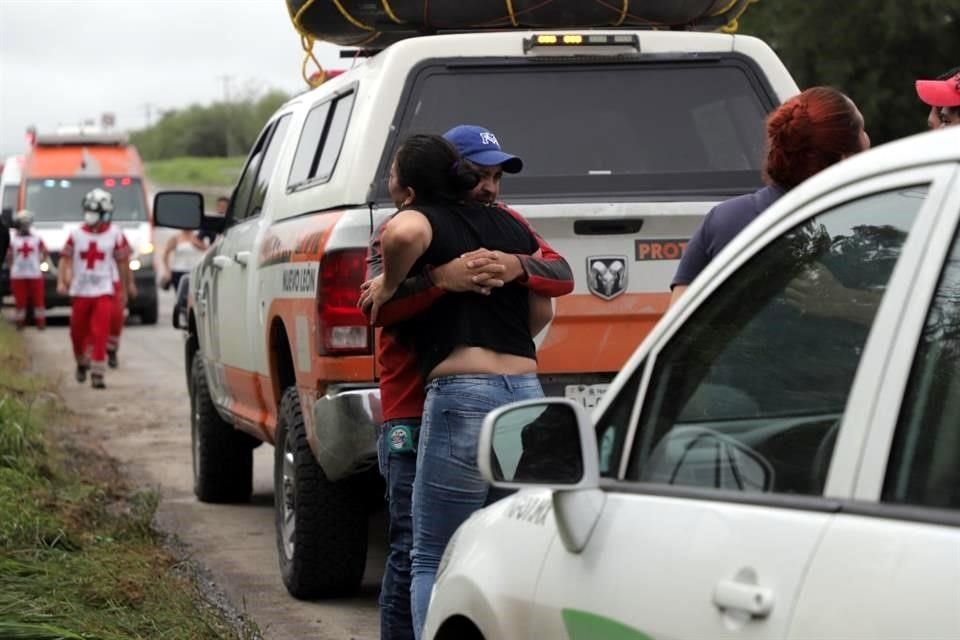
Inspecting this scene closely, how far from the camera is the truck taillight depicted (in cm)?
677

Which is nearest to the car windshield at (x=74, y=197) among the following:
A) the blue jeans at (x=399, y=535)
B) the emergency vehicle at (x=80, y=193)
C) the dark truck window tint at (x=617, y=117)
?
the emergency vehicle at (x=80, y=193)

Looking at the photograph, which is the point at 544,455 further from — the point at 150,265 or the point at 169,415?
the point at 150,265

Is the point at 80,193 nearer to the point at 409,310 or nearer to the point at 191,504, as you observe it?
the point at 191,504

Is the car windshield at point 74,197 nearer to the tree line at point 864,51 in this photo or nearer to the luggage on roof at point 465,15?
the tree line at point 864,51

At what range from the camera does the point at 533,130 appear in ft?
23.9

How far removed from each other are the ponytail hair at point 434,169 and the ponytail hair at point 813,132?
874 millimetres

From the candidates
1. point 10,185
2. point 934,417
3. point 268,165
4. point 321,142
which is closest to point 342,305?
point 321,142

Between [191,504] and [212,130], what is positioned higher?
[212,130]

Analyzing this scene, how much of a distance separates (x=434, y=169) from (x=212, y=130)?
157155mm

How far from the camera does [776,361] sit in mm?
3037

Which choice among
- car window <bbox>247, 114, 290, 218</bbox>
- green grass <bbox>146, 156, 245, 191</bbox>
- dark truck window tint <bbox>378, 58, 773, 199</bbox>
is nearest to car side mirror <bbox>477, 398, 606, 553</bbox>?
dark truck window tint <bbox>378, 58, 773, 199</bbox>

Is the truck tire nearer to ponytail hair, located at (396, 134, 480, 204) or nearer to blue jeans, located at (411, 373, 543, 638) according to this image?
blue jeans, located at (411, 373, 543, 638)

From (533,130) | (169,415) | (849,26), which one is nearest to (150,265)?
(849,26)

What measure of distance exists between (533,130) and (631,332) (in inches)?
35.5
